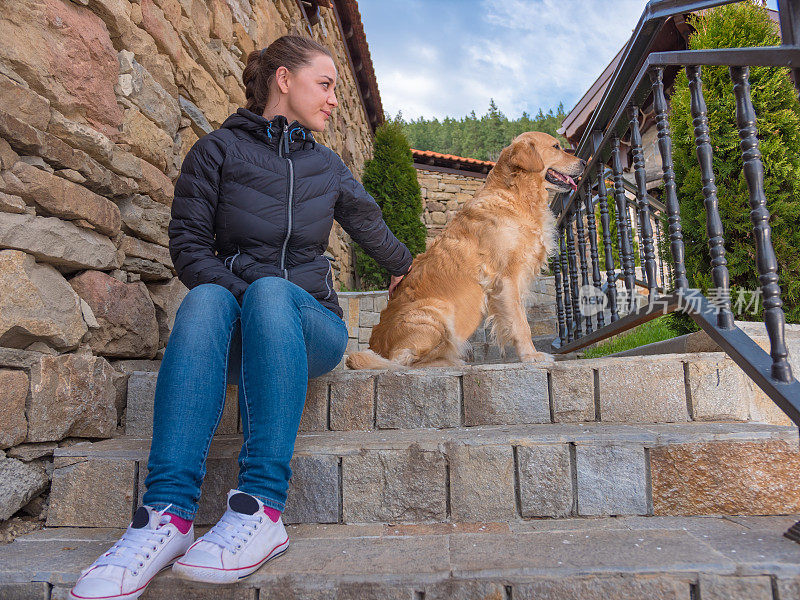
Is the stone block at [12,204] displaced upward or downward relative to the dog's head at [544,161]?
downward

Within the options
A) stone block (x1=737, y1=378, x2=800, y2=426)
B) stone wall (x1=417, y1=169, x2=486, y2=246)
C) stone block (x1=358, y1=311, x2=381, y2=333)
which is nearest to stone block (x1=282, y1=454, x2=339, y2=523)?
stone block (x1=737, y1=378, x2=800, y2=426)

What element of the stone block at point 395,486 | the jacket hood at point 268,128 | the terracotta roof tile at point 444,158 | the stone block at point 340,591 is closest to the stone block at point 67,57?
the jacket hood at point 268,128

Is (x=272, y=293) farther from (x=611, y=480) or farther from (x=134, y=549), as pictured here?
(x=611, y=480)

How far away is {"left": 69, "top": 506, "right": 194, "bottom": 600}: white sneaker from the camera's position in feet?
3.68

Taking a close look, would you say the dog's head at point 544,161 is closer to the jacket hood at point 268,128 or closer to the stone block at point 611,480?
the jacket hood at point 268,128

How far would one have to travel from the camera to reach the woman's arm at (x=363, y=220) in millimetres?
2262

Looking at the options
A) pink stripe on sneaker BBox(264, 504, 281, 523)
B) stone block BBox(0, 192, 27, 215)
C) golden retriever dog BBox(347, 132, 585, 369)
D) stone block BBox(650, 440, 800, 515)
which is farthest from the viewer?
golden retriever dog BBox(347, 132, 585, 369)

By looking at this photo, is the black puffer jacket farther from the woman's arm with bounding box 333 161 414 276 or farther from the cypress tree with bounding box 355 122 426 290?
the cypress tree with bounding box 355 122 426 290

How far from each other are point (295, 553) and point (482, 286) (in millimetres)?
2027

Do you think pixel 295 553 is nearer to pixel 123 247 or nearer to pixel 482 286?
pixel 123 247

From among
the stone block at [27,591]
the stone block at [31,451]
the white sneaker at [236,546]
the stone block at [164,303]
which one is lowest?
the stone block at [27,591]

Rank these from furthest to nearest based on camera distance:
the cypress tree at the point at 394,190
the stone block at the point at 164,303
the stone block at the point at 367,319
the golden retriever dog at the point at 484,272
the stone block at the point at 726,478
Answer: the cypress tree at the point at 394,190 < the stone block at the point at 367,319 < the golden retriever dog at the point at 484,272 < the stone block at the point at 164,303 < the stone block at the point at 726,478

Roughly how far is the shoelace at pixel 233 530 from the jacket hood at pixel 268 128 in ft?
4.61

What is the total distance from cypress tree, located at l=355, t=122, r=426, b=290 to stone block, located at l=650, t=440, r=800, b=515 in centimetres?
709
